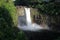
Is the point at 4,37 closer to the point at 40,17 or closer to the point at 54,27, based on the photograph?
the point at 54,27

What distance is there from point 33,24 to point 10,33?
25.4 ft

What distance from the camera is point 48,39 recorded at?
12.0 metres

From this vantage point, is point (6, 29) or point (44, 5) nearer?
point (6, 29)

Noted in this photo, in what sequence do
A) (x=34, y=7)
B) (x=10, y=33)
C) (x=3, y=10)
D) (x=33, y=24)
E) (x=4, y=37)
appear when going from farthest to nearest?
(x=34, y=7) < (x=33, y=24) < (x=3, y=10) < (x=10, y=33) < (x=4, y=37)

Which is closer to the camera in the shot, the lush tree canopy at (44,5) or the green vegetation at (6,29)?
the green vegetation at (6,29)

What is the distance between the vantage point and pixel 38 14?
61.8 ft

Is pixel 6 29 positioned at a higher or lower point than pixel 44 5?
lower

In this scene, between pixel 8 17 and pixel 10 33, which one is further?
pixel 8 17

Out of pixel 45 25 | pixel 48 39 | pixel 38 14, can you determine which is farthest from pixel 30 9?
pixel 48 39

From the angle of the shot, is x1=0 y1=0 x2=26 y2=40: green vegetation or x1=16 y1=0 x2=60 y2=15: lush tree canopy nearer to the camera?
x1=0 y1=0 x2=26 y2=40: green vegetation

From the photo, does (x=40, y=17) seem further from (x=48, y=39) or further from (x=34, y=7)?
(x=48, y=39)

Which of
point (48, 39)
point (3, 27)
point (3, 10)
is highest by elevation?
point (3, 10)

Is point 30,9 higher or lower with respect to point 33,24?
higher

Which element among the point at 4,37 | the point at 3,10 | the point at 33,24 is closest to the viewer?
the point at 4,37
